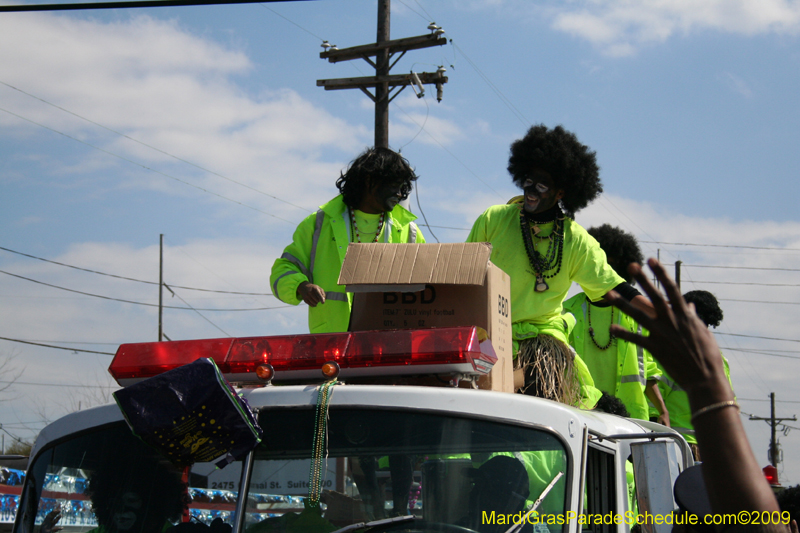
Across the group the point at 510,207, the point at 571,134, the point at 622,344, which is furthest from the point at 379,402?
the point at 622,344

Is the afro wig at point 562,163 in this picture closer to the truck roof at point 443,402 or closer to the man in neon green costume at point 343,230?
the man in neon green costume at point 343,230

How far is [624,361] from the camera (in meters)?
6.49

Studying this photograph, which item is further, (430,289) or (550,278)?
(550,278)

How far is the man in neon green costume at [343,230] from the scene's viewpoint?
4633 mm

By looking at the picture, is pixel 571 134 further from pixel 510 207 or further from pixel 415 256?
pixel 415 256

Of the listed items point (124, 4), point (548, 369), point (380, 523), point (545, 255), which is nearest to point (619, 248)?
point (545, 255)

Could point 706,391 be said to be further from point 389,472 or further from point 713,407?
point 389,472

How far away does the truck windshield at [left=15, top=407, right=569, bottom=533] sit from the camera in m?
2.63

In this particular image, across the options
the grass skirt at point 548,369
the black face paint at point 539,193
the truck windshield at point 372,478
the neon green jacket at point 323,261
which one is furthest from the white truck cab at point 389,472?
the black face paint at point 539,193

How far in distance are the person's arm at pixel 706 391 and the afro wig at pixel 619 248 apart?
242 inches

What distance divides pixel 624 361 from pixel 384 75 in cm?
1065

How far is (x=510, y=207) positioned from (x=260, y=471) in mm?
2922

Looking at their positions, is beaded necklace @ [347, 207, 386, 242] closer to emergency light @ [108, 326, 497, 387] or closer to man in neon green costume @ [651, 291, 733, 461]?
emergency light @ [108, 326, 497, 387]

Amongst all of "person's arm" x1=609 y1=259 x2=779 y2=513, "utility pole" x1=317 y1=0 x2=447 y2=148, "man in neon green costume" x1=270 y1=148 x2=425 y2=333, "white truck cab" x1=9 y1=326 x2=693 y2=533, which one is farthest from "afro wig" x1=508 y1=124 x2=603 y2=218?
"utility pole" x1=317 y1=0 x2=447 y2=148
